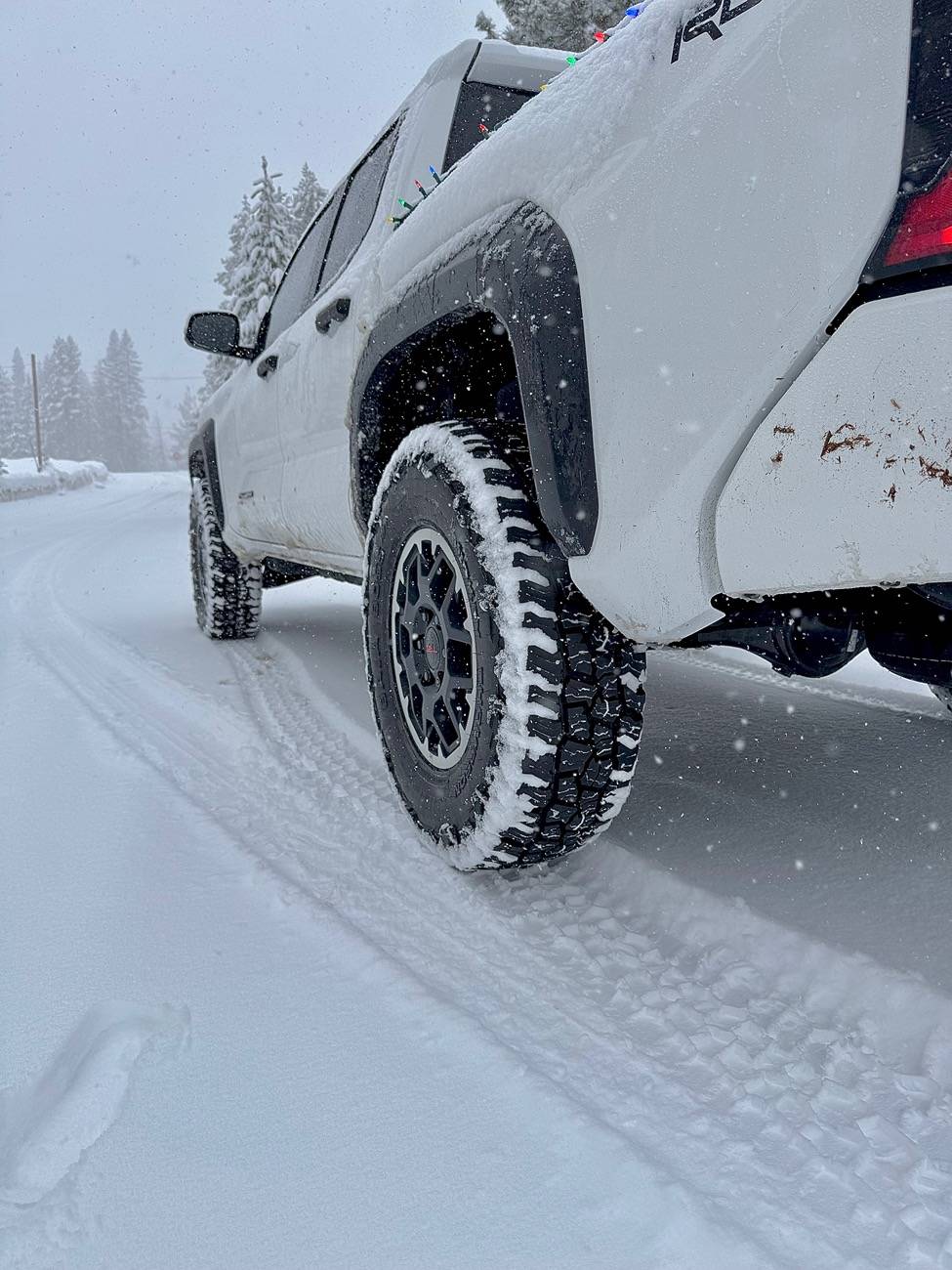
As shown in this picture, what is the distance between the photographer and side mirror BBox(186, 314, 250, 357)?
11.9 feet

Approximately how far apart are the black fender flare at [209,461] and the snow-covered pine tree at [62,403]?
76413 mm

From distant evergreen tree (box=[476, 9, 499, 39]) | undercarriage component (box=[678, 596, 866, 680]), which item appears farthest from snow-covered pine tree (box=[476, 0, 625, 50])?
undercarriage component (box=[678, 596, 866, 680])

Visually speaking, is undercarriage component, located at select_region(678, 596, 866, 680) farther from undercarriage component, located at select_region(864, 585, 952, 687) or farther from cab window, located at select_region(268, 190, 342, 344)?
cab window, located at select_region(268, 190, 342, 344)

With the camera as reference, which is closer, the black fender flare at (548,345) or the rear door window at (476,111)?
the black fender flare at (548,345)

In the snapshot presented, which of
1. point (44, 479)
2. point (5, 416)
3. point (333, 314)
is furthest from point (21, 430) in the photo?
point (333, 314)

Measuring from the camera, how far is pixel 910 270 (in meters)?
0.93

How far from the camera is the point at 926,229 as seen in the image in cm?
92

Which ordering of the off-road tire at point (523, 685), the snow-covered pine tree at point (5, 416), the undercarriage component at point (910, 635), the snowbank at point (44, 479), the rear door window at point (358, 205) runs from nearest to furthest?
the undercarriage component at point (910, 635) → the off-road tire at point (523, 685) → the rear door window at point (358, 205) → the snowbank at point (44, 479) → the snow-covered pine tree at point (5, 416)

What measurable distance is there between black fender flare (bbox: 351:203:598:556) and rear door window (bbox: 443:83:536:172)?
998 mm

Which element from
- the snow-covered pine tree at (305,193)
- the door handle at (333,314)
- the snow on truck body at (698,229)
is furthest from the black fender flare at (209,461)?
the snow-covered pine tree at (305,193)

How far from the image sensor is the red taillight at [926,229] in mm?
Answer: 912

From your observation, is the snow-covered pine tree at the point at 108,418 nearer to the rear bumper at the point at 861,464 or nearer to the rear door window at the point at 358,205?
the rear door window at the point at 358,205

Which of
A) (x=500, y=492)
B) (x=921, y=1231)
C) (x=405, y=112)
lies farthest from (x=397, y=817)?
(x=405, y=112)

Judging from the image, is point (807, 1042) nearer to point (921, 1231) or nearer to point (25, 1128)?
point (921, 1231)
